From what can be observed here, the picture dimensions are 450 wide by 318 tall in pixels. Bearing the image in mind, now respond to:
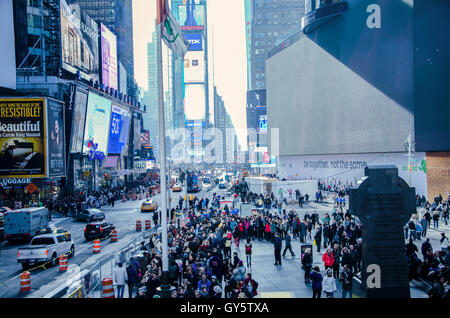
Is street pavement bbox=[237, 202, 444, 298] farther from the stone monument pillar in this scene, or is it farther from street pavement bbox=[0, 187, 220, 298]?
street pavement bbox=[0, 187, 220, 298]

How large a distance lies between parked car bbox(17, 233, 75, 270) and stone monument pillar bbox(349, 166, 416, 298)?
1374 centimetres

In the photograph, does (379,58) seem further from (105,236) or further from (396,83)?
(105,236)

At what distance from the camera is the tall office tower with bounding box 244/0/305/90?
140 metres

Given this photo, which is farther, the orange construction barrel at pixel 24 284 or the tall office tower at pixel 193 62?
the tall office tower at pixel 193 62

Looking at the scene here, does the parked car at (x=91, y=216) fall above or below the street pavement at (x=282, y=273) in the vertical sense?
below

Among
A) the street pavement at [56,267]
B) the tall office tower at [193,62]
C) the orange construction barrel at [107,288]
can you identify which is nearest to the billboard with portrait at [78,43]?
the street pavement at [56,267]

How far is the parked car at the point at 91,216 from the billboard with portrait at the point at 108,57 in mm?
34768

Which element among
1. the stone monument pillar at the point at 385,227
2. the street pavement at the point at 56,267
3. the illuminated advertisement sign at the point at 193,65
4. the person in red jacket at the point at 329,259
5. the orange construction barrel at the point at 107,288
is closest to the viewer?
the stone monument pillar at the point at 385,227

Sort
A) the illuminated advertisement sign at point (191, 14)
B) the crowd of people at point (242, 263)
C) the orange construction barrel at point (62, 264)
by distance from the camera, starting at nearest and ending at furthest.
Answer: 1. the crowd of people at point (242, 263)
2. the orange construction barrel at point (62, 264)
3. the illuminated advertisement sign at point (191, 14)

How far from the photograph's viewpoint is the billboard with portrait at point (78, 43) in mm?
46156

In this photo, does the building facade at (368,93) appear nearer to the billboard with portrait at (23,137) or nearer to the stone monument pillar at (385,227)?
the stone monument pillar at (385,227)

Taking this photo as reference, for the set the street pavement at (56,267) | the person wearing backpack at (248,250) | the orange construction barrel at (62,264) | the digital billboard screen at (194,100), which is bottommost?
the street pavement at (56,267)

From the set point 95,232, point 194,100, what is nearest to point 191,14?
point 194,100

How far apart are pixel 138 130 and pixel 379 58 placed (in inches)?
2162
